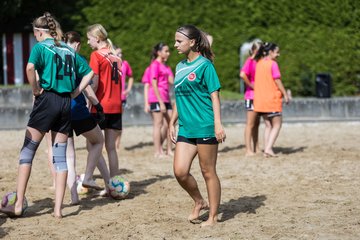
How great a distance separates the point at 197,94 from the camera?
669cm

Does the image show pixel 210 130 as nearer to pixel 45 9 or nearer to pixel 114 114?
pixel 114 114

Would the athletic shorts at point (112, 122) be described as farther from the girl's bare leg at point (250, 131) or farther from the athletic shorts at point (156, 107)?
the girl's bare leg at point (250, 131)

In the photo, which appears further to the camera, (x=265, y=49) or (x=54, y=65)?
(x=265, y=49)

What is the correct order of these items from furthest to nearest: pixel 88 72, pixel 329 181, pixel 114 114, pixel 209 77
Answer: pixel 329 181
pixel 114 114
pixel 88 72
pixel 209 77

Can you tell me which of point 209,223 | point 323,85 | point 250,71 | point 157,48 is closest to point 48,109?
point 209,223

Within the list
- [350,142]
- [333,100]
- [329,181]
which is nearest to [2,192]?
[329,181]

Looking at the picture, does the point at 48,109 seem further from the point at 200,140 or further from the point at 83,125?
the point at 200,140

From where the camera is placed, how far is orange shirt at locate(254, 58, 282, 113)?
11180mm

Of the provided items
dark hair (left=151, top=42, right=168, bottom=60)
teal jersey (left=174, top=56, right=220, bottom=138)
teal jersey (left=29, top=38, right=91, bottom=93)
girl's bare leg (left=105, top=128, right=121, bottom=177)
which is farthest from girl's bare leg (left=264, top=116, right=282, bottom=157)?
teal jersey (left=29, top=38, right=91, bottom=93)

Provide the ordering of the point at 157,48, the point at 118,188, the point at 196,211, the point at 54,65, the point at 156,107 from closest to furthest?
the point at 54,65, the point at 196,211, the point at 118,188, the point at 157,48, the point at 156,107

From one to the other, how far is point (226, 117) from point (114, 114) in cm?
831

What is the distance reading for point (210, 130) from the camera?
6711 mm

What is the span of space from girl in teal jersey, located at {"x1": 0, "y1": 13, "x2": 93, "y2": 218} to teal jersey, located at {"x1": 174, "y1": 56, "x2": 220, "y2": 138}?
41.7 inches

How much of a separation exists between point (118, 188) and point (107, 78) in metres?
1.20
